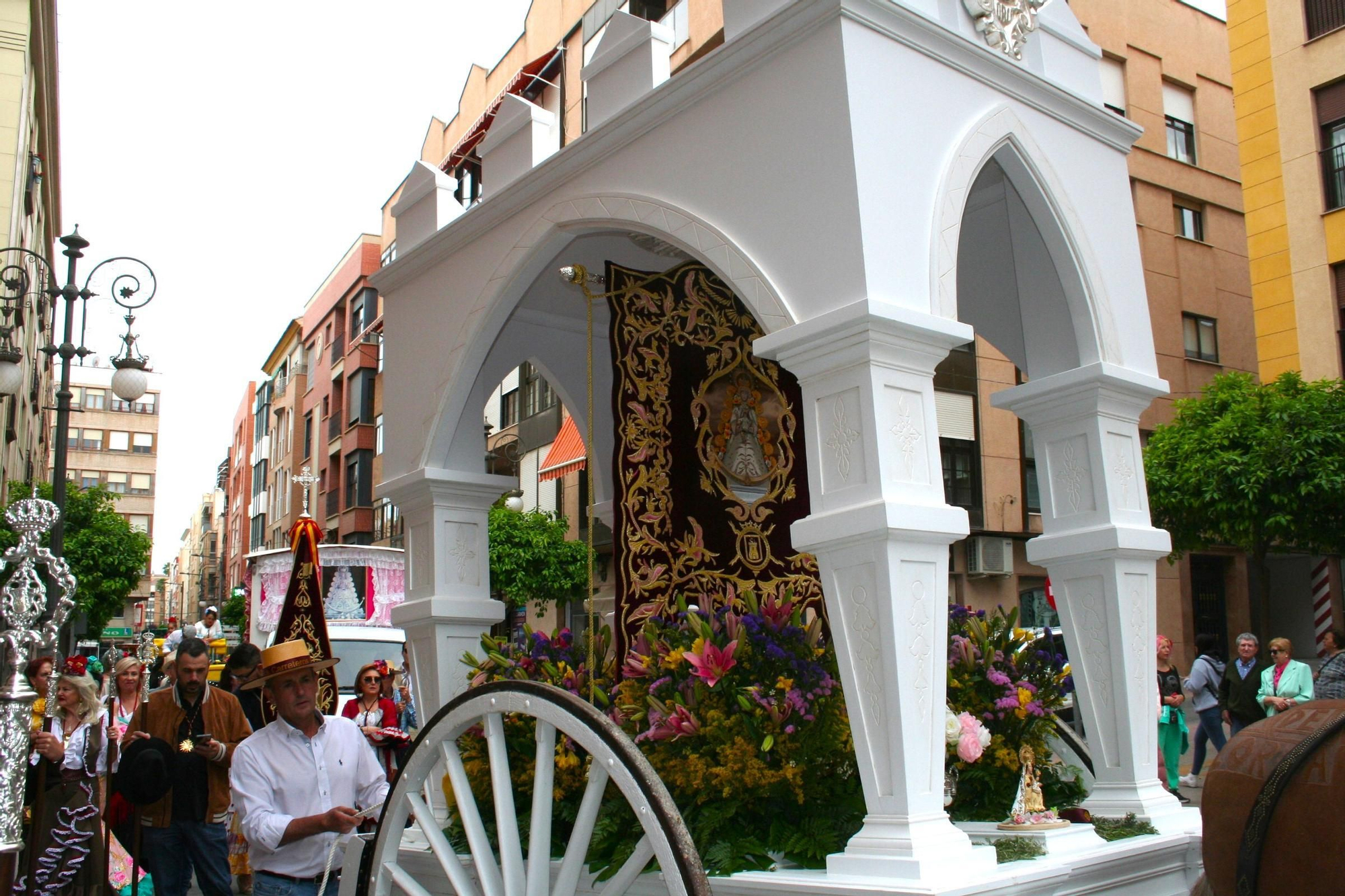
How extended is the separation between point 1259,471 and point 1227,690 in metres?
7.78

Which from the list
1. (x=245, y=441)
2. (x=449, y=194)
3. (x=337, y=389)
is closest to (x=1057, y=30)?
(x=449, y=194)

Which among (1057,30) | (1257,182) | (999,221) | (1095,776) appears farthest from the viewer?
(1257,182)

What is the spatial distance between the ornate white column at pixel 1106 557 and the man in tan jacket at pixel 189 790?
4258mm

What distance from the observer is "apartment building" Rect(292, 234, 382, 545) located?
44.3 meters

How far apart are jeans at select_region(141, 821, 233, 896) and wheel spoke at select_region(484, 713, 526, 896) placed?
347 centimetres

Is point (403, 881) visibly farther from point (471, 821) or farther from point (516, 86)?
point (516, 86)

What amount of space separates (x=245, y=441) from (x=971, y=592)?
5825 cm

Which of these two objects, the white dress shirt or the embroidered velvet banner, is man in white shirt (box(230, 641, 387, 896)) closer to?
the white dress shirt

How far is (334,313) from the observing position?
4909 cm

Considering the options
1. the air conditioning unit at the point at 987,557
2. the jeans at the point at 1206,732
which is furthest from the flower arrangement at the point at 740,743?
the air conditioning unit at the point at 987,557

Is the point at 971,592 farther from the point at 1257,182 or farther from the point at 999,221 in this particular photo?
the point at 999,221

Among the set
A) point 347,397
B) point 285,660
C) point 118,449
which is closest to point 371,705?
point 285,660

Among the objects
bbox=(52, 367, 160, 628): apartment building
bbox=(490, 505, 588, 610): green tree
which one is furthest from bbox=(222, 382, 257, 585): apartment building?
bbox=(490, 505, 588, 610): green tree

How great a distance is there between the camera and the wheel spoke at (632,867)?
328 centimetres
